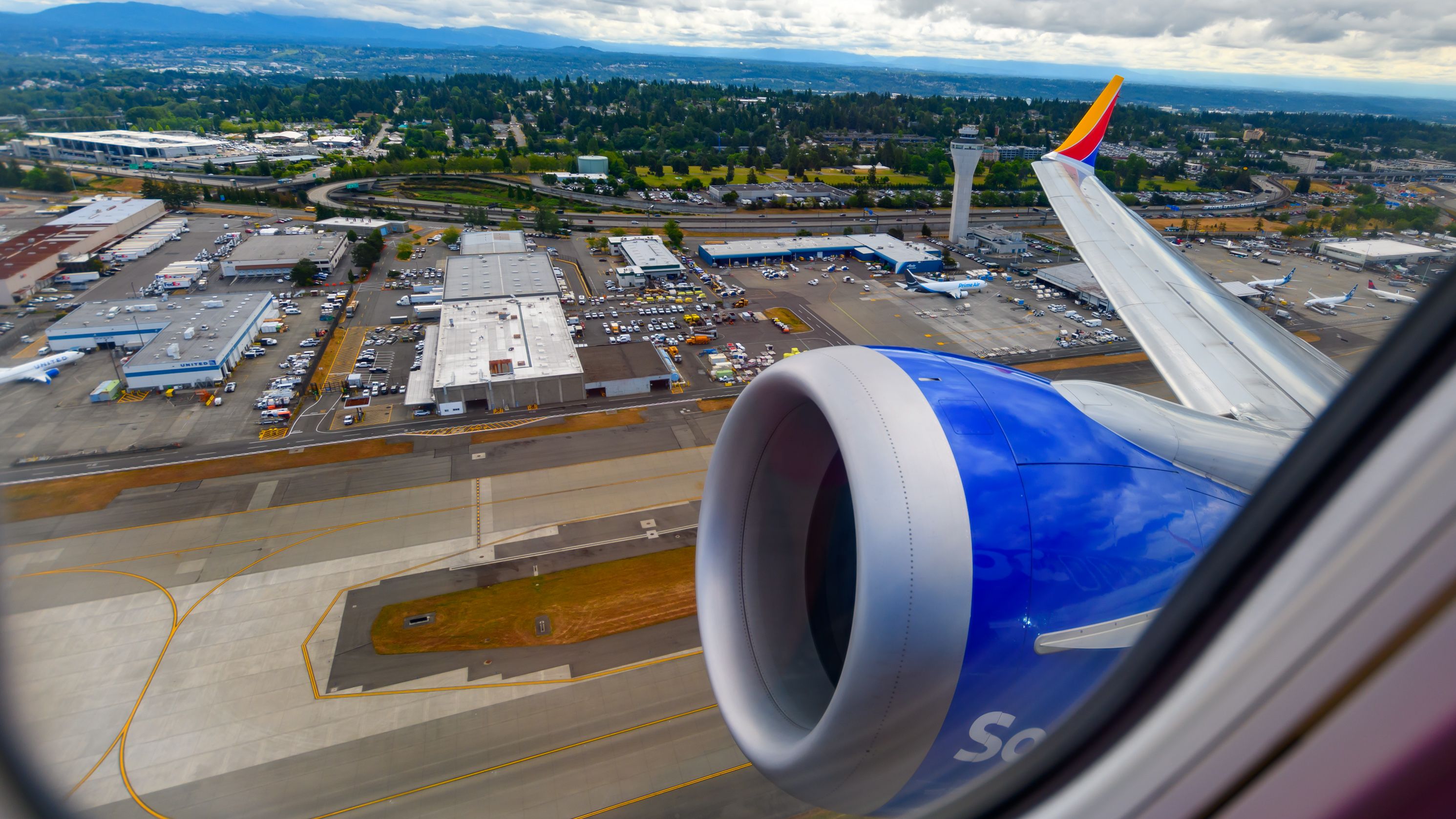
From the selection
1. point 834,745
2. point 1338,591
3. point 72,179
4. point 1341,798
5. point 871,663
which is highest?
point 1338,591

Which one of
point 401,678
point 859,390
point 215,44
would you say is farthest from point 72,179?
point 215,44

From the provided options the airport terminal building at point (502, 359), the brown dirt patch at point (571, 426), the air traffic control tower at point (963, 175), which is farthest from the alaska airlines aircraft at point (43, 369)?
the air traffic control tower at point (963, 175)

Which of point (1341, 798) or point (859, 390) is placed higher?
point (1341, 798)

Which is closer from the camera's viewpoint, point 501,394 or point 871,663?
point 871,663

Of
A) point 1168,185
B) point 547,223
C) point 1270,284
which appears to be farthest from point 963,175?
point 1168,185

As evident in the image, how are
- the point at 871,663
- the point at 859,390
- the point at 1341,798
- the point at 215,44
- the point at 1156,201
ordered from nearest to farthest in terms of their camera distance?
1. the point at 1341,798
2. the point at 871,663
3. the point at 859,390
4. the point at 1156,201
5. the point at 215,44

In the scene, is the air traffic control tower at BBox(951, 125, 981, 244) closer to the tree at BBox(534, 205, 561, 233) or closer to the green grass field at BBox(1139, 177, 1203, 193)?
the tree at BBox(534, 205, 561, 233)

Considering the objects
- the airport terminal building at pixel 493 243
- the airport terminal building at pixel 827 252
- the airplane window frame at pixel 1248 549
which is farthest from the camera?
the airport terminal building at pixel 827 252

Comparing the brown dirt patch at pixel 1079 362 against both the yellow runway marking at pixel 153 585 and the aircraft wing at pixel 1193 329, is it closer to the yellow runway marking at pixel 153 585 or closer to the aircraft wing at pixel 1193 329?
the aircraft wing at pixel 1193 329

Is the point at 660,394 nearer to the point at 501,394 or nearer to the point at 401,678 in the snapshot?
the point at 501,394
